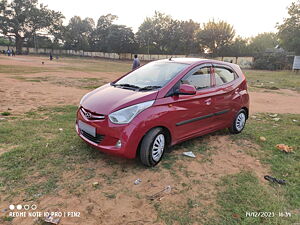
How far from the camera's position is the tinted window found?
3.75 metres

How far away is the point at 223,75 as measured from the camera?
4.59 meters

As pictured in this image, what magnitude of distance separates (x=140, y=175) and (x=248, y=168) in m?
1.74

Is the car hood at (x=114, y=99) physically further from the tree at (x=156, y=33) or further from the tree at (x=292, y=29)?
the tree at (x=156, y=33)

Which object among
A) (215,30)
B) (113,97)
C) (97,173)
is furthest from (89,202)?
(215,30)

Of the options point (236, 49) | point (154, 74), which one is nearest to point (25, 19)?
point (236, 49)

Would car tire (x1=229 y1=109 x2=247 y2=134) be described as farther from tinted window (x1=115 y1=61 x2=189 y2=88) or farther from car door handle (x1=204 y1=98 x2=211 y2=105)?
tinted window (x1=115 y1=61 x2=189 y2=88)

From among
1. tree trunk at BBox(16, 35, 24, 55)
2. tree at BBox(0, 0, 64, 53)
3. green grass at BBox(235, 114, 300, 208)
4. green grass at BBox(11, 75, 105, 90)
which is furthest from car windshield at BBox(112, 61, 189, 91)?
tree trunk at BBox(16, 35, 24, 55)

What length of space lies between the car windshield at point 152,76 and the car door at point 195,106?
0.26m

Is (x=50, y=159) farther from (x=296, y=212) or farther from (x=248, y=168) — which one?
(x=296, y=212)

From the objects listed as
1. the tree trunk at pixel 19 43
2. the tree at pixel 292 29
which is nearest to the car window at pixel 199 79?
the tree at pixel 292 29

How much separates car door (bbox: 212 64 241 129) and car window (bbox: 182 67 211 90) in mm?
220

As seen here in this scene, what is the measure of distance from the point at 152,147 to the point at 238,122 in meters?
2.60

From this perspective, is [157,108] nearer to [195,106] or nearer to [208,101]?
[195,106]

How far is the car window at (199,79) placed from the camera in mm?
3847
